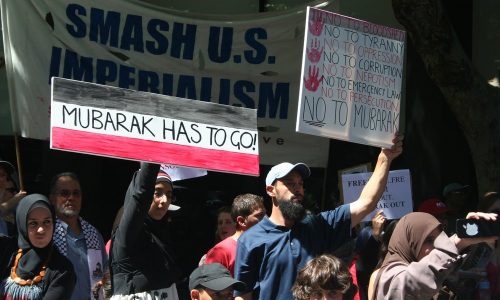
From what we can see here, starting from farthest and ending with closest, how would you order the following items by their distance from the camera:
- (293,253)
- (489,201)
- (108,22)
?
(108,22), (489,201), (293,253)

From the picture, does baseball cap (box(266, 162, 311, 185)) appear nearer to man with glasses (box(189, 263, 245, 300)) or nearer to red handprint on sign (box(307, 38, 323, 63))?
man with glasses (box(189, 263, 245, 300))

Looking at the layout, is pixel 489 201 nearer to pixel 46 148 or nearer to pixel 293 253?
pixel 293 253

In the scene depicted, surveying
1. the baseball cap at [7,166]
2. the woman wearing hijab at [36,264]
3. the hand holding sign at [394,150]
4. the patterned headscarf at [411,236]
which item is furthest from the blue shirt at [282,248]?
the baseball cap at [7,166]

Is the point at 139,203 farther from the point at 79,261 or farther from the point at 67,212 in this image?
the point at 67,212

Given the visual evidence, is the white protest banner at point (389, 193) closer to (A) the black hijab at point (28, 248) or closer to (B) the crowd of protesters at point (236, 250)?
(B) the crowd of protesters at point (236, 250)

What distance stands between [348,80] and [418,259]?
5.92 ft

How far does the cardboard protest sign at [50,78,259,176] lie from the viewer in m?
4.89

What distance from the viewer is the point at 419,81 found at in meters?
9.54

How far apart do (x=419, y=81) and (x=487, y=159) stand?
174 centimetres

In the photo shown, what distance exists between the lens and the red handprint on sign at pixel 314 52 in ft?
19.9

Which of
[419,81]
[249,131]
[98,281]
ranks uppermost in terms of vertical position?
[419,81]

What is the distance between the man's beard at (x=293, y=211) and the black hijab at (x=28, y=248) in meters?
1.29

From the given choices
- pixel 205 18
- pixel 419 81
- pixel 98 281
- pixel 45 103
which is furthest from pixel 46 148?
pixel 419 81

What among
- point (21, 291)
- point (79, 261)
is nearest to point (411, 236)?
point (21, 291)
